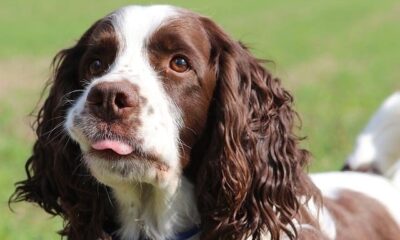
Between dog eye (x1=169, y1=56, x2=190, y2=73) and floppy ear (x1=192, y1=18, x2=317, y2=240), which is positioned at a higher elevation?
dog eye (x1=169, y1=56, x2=190, y2=73)

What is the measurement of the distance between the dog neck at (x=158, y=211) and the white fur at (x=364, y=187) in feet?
3.54

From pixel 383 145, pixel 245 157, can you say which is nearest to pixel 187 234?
pixel 245 157

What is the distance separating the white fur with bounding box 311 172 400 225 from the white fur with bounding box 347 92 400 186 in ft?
1.33

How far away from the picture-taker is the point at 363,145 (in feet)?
21.8

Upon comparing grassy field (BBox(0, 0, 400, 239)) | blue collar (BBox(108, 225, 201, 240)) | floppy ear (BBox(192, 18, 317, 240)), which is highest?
floppy ear (BBox(192, 18, 317, 240))

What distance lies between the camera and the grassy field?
10.7 m

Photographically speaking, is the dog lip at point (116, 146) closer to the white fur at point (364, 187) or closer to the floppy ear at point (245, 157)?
the floppy ear at point (245, 157)

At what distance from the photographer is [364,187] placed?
19.2ft

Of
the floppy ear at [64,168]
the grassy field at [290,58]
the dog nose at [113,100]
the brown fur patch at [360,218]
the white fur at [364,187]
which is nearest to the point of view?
the dog nose at [113,100]

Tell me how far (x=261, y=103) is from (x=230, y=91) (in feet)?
0.70

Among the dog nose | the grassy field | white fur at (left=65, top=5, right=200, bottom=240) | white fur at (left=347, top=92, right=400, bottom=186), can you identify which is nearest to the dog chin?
white fur at (left=65, top=5, right=200, bottom=240)

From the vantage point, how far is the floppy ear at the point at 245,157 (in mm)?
4664

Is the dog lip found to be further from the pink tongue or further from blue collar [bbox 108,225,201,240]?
blue collar [bbox 108,225,201,240]

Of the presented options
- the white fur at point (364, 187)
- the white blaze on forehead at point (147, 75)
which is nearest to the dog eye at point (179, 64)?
the white blaze on forehead at point (147, 75)
